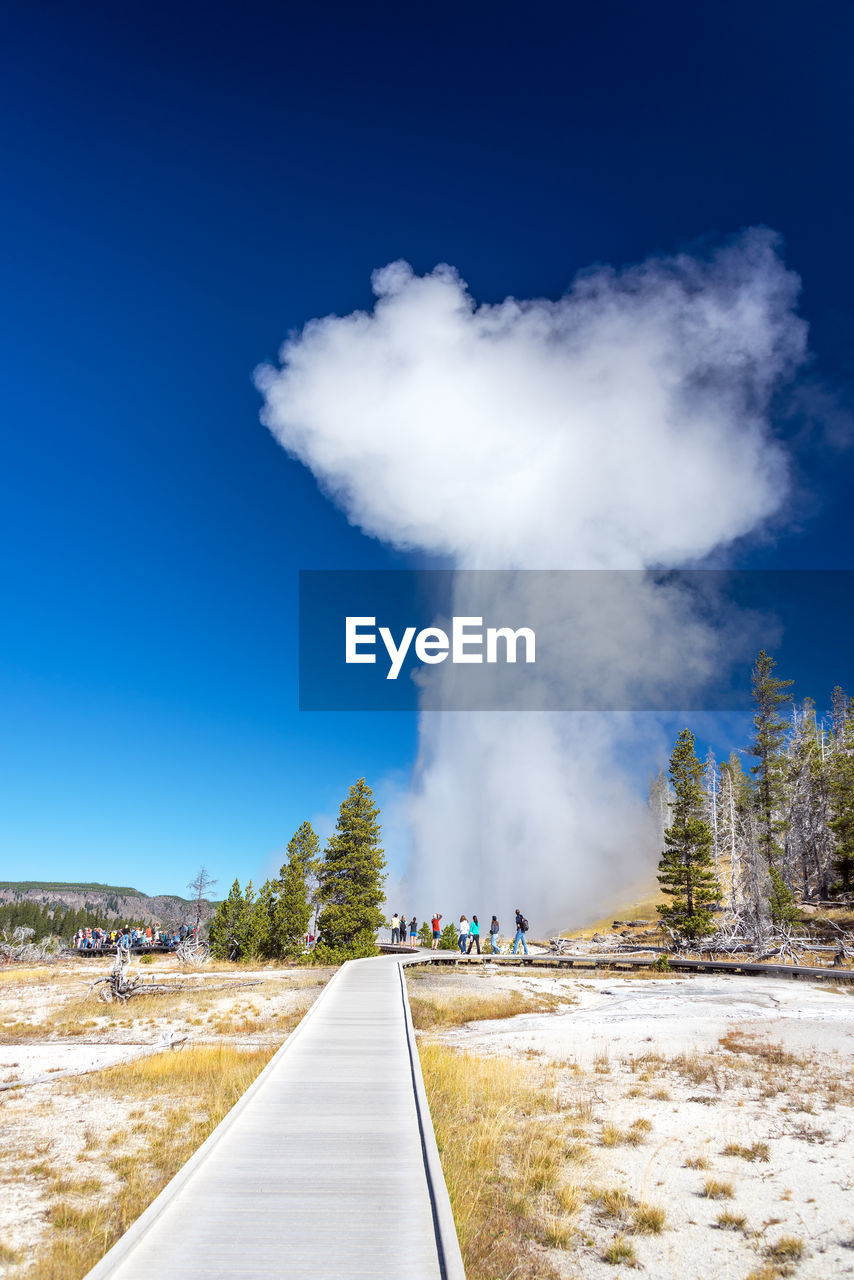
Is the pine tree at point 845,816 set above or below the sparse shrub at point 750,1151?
above

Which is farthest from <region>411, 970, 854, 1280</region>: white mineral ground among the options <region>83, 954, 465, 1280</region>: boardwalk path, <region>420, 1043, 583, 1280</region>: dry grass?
<region>83, 954, 465, 1280</region>: boardwalk path

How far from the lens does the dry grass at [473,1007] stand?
1945 cm

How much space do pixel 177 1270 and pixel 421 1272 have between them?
6.09ft

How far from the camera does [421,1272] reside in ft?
17.9

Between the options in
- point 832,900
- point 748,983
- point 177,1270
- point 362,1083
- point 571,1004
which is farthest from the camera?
point 832,900

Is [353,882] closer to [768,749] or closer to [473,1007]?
[473,1007]

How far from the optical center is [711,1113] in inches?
420

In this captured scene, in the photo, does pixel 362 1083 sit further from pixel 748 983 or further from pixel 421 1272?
pixel 748 983

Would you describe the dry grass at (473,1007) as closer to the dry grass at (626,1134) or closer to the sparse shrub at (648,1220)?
the dry grass at (626,1134)

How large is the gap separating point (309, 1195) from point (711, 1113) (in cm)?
696

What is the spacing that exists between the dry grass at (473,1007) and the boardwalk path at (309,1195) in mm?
9134

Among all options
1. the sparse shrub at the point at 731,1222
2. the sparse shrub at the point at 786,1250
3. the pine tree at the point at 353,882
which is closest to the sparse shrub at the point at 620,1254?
the sparse shrub at the point at 731,1222

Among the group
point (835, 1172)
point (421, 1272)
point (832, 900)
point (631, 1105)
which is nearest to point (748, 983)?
point (631, 1105)

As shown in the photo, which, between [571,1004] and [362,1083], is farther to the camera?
[571,1004]
